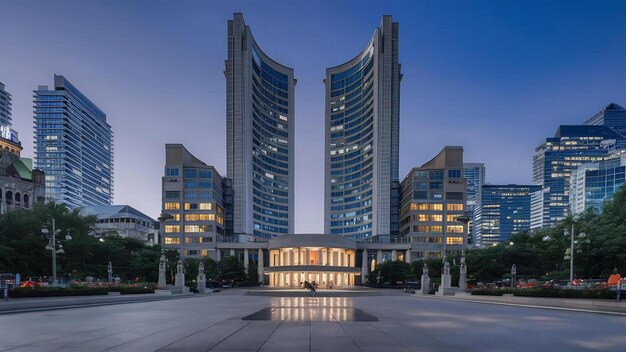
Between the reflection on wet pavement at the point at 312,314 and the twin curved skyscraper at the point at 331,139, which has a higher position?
the twin curved skyscraper at the point at 331,139

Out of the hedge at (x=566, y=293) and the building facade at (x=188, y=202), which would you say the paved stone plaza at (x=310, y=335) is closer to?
the hedge at (x=566, y=293)

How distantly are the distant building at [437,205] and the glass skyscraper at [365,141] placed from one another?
49.9 ft

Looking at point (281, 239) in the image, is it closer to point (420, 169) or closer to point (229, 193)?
point (229, 193)

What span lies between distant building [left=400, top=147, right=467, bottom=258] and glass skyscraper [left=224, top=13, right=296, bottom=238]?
2423 inches

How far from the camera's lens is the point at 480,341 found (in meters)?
13.3

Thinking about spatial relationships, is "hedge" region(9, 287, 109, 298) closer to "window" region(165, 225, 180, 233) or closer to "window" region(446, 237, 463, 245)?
"window" region(165, 225, 180, 233)

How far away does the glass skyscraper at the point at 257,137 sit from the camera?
148 meters

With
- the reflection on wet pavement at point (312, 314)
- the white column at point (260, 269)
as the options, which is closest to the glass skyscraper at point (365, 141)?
the white column at point (260, 269)

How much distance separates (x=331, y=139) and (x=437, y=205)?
74.6m

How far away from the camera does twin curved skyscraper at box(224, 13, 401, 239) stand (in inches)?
5797

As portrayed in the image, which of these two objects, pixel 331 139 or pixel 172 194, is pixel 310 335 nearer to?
pixel 172 194

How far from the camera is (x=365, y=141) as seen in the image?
555 feet

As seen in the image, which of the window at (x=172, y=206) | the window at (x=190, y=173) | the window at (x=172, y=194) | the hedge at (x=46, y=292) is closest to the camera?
the hedge at (x=46, y=292)

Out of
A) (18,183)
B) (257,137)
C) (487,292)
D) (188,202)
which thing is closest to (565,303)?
(487,292)
